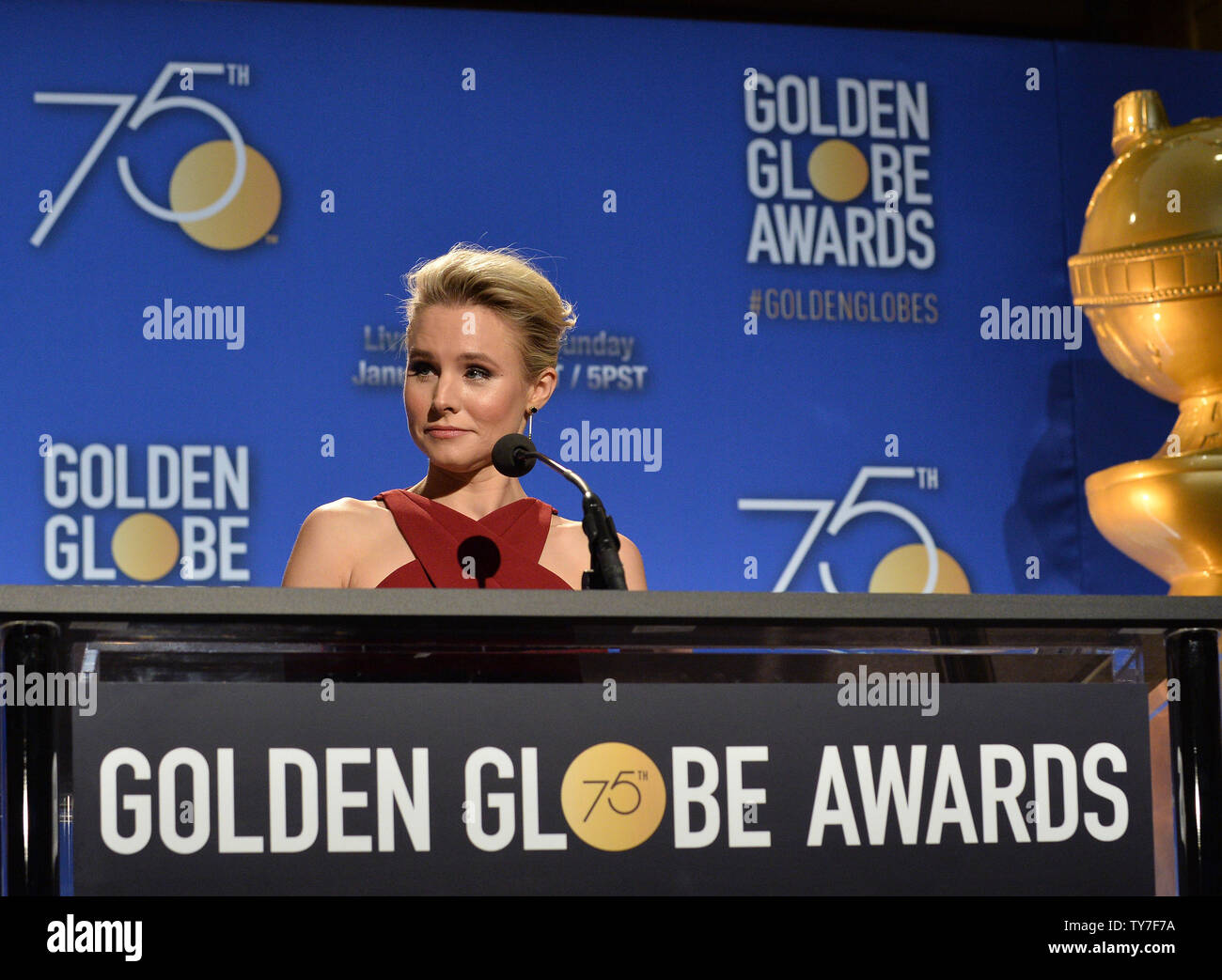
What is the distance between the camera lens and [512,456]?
49.9 inches

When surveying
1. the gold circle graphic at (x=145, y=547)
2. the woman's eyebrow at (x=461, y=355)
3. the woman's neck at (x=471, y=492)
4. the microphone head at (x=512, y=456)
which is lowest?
the microphone head at (x=512, y=456)

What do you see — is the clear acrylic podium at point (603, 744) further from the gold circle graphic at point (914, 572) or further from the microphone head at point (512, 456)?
the gold circle graphic at point (914, 572)

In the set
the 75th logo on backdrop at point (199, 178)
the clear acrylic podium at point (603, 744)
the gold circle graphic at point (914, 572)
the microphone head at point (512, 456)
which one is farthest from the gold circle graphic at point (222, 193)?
the clear acrylic podium at point (603, 744)

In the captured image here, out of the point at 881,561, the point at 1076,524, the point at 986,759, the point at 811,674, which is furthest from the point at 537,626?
the point at 1076,524

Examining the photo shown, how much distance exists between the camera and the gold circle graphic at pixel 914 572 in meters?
2.99

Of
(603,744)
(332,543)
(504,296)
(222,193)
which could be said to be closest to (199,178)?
(222,193)

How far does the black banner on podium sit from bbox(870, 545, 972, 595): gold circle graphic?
79.5 inches

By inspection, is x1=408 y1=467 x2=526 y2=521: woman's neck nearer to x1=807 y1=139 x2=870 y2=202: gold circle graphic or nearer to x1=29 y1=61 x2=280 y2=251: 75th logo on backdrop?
x1=29 y1=61 x2=280 y2=251: 75th logo on backdrop

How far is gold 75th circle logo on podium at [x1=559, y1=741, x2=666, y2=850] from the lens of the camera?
91 centimetres

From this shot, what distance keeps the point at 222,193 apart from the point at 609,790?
2.21 meters

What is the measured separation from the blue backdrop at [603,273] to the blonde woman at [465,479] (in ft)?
3.06

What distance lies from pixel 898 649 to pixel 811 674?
0.06 metres

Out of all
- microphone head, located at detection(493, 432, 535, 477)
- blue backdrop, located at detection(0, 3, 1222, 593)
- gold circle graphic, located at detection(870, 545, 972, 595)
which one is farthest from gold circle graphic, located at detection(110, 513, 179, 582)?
microphone head, located at detection(493, 432, 535, 477)
